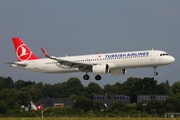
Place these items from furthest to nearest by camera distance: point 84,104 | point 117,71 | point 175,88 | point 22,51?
point 175,88 < point 84,104 < point 22,51 < point 117,71

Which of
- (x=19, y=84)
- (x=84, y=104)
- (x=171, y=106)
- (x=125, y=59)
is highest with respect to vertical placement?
(x=19, y=84)

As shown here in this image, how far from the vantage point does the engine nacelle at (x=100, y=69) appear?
71.4 metres

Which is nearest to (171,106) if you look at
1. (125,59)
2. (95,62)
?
(95,62)

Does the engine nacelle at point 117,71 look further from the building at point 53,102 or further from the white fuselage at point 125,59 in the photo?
the building at point 53,102

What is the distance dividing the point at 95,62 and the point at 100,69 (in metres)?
1.50

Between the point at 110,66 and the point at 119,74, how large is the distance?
3.78m

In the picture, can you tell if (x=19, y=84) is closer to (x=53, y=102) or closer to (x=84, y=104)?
(x=53, y=102)

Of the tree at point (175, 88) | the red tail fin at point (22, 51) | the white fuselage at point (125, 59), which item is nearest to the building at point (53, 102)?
the tree at point (175, 88)

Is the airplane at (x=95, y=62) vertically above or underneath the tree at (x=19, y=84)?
underneath

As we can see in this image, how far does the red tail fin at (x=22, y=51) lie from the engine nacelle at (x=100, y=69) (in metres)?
9.83

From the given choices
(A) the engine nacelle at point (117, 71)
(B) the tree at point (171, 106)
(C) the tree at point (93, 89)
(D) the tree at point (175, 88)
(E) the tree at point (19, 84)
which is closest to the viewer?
(A) the engine nacelle at point (117, 71)

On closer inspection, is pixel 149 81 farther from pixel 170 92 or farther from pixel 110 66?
pixel 110 66

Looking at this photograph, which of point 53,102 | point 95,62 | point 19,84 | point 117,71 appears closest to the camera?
point 95,62

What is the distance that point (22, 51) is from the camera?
80.7m
